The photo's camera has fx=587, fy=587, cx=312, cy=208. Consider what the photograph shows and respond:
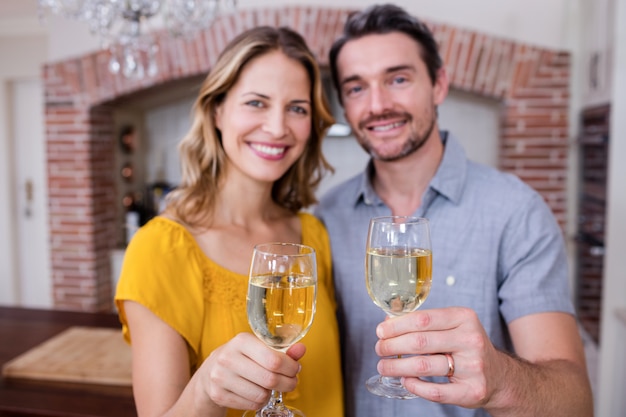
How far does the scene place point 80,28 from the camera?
4.11 meters

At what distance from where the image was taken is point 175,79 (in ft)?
13.1

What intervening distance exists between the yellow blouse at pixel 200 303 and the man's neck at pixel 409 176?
38 centimetres

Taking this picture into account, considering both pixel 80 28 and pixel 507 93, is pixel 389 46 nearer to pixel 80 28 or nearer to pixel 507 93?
pixel 507 93

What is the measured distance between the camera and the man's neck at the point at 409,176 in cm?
158

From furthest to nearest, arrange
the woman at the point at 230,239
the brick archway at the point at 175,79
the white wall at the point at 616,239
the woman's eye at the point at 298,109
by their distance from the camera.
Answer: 1. the brick archway at the point at 175,79
2. the white wall at the point at 616,239
3. the woman's eye at the point at 298,109
4. the woman at the point at 230,239

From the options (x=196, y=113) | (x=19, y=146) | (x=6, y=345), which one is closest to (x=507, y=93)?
(x=196, y=113)

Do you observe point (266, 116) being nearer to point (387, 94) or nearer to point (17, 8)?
point (387, 94)

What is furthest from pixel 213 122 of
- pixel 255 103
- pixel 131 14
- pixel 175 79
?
pixel 175 79

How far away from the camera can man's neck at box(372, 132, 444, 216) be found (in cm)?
158

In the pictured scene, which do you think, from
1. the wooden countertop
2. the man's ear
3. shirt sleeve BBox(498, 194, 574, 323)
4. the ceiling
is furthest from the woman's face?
the ceiling

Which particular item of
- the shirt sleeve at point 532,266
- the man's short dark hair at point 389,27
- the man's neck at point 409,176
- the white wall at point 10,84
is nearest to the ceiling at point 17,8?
the white wall at point 10,84

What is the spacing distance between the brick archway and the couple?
6.98 feet

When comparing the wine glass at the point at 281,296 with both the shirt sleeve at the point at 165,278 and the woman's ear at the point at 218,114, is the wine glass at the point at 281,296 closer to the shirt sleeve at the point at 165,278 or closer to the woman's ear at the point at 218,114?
the shirt sleeve at the point at 165,278

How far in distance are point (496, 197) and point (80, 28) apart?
11.8 ft
